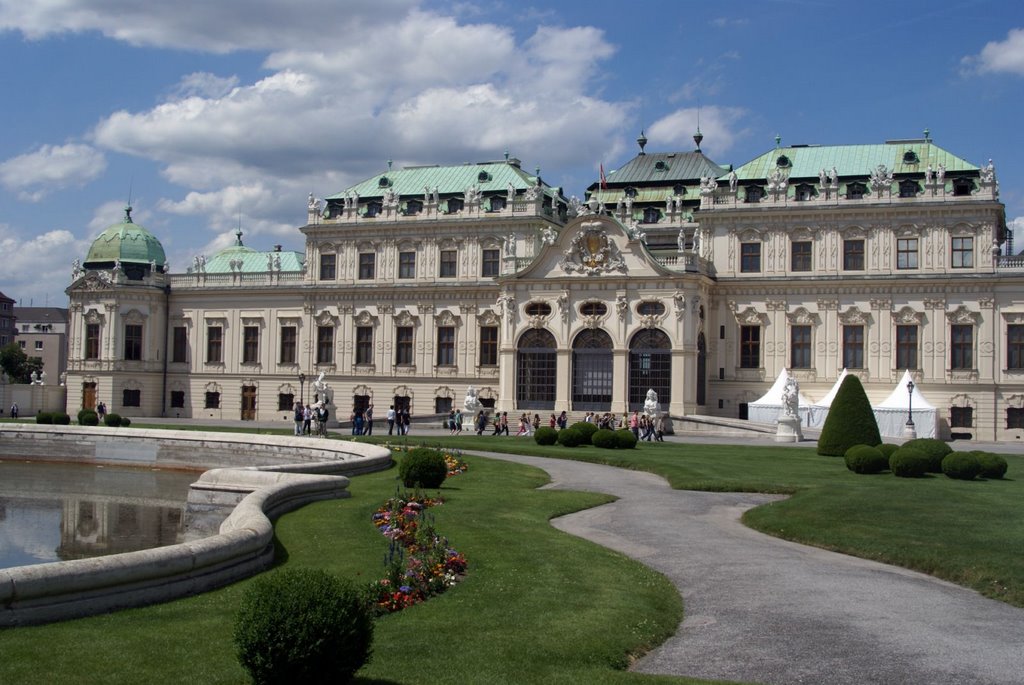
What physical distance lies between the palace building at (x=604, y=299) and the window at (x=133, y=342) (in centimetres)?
10

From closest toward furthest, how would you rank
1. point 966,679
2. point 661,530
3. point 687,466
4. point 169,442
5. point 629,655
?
point 966,679, point 629,655, point 661,530, point 687,466, point 169,442

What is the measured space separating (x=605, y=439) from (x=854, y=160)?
102ft

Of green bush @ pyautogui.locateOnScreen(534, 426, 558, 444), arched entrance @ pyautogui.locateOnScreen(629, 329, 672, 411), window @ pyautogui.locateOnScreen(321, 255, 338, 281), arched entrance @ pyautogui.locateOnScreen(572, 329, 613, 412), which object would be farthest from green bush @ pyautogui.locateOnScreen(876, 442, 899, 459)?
window @ pyautogui.locateOnScreen(321, 255, 338, 281)

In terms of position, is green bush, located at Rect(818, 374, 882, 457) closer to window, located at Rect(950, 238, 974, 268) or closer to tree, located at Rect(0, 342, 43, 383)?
window, located at Rect(950, 238, 974, 268)

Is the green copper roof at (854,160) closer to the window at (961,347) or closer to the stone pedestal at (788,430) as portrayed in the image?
the window at (961,347)

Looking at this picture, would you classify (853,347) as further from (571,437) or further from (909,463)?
(909,463)

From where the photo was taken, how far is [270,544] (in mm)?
16688

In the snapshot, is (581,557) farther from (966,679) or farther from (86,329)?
(86,329)

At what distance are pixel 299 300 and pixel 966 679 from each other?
216ft

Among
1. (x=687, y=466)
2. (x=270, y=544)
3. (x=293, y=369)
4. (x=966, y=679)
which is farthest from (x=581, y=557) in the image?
(x=293, y=369)

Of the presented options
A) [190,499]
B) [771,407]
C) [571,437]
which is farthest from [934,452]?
[771,407]

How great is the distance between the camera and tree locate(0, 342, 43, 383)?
407 ft

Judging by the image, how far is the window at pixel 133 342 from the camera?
7556cm

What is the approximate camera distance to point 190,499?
23.0 m
